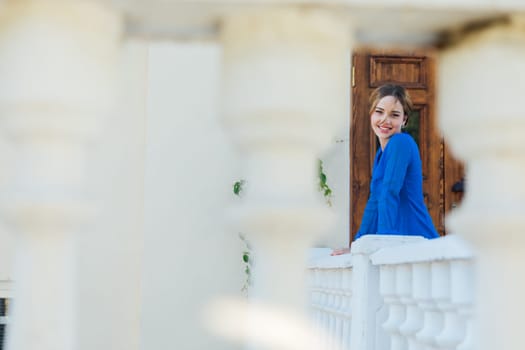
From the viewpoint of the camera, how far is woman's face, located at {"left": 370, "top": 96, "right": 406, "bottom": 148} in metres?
3.51

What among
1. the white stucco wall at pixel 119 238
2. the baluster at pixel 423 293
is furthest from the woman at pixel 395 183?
the white stucco wall at pixel 119 238

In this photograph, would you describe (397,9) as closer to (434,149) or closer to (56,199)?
(56,199)

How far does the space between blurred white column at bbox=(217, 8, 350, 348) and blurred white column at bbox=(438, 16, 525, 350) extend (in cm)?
12

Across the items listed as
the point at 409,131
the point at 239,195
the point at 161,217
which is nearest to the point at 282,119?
the point at 239,195

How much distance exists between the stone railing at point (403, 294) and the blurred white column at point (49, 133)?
2.75 feet

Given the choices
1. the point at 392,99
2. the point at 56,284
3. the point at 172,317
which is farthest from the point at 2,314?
the point at 56,284

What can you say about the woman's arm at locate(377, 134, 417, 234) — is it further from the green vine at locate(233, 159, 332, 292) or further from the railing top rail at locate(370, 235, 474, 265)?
the green vine at locate(233, 159, 332, 292)

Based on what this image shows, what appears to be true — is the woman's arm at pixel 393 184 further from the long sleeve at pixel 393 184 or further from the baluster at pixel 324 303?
the baluster at pixel 324 303

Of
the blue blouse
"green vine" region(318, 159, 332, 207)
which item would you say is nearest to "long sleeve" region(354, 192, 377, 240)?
the blue blouse

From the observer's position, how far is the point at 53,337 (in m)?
0.76

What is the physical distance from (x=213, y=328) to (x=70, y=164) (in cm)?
435

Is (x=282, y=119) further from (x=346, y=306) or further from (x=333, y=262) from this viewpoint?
(x=333, y=262)

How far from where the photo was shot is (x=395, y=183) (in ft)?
10.5

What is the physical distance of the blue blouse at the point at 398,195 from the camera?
10.6 feet
